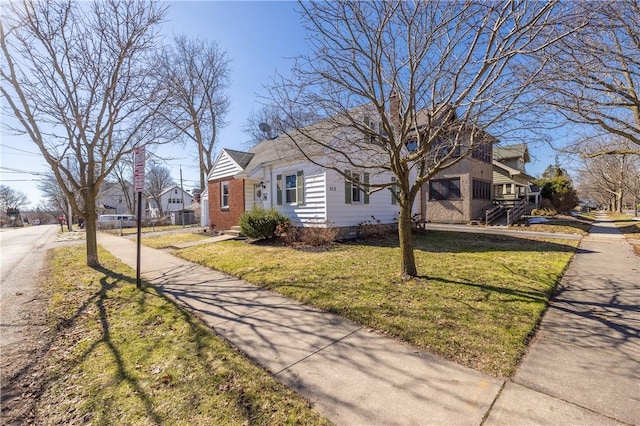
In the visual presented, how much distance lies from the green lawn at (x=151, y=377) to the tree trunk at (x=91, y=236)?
4350 millimetres

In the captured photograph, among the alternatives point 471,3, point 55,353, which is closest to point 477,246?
point 471,3

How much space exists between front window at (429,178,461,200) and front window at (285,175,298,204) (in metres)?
12.6

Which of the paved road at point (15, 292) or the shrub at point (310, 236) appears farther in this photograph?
the shrub at point (310, 236)

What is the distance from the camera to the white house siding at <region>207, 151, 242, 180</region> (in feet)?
52.1

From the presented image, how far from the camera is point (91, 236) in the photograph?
343 inches

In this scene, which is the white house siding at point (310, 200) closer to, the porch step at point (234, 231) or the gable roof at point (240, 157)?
the porch step at point (234, 231)

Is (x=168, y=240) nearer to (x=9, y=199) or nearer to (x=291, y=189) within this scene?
(x=291, y=189)

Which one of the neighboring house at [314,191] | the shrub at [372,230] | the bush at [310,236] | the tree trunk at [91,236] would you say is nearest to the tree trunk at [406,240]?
the neighboring house at [314,191]

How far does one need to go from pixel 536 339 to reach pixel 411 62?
4620mm

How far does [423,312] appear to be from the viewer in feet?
14.1

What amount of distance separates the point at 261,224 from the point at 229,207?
5075 mm

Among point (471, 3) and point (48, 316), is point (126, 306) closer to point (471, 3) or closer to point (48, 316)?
point (48, 316)

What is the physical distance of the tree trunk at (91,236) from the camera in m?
8.54

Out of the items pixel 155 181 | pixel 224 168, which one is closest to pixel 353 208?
pixel 224 168
